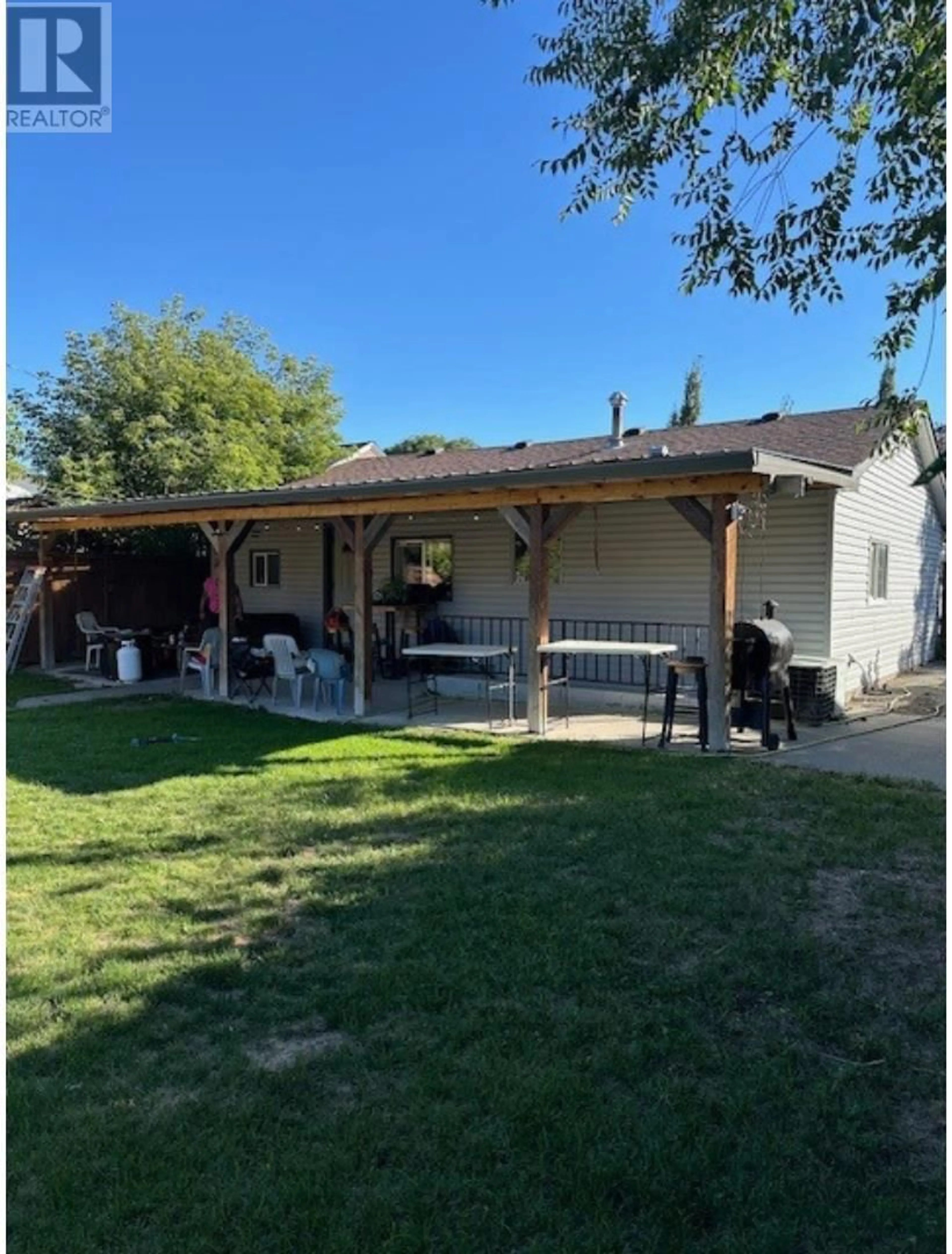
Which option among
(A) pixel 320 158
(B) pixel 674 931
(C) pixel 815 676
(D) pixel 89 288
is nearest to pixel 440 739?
(C) pixel 815 676

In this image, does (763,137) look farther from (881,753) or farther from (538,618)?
(881,753)

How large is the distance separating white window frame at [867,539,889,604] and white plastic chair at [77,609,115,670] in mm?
10854

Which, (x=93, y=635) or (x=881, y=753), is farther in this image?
(x=93, y=635)

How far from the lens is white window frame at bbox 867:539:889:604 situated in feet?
36.0

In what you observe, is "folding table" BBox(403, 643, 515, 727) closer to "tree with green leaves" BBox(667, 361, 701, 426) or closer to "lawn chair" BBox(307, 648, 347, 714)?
"lawn chair" BBox(307, 648, 347, 714)

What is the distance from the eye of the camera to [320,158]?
13438 millimetres

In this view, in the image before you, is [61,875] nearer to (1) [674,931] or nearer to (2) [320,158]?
(1) [674,931]

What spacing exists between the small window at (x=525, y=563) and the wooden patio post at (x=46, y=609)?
7.65 metres

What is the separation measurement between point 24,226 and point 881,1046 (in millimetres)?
Result: 16828

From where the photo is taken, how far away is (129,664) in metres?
12.2

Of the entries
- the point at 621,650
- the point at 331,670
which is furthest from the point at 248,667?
the point at 621,650

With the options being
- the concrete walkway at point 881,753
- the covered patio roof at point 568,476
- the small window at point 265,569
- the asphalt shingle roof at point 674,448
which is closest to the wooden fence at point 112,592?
the small window at point 265,569

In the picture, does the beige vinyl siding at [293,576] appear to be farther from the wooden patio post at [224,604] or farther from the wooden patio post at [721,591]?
the wooden patio post at [721,591]

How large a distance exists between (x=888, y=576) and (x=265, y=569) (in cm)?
1064
